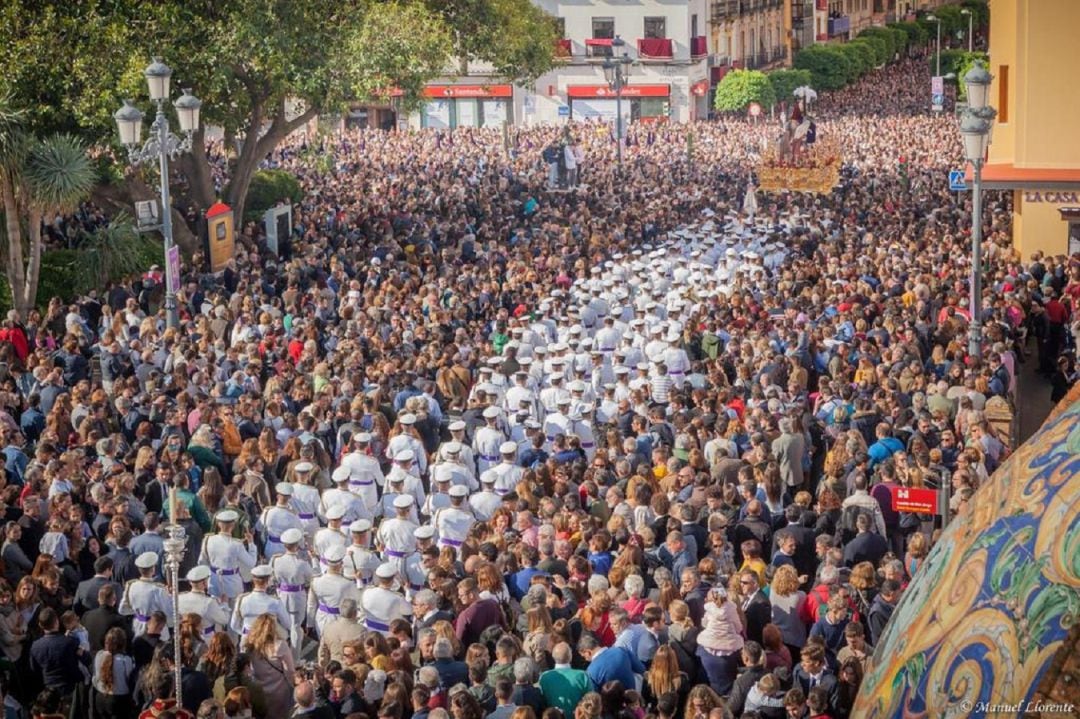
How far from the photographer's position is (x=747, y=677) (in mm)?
11359

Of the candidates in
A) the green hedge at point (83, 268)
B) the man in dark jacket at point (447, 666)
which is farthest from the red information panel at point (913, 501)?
the green hedge at point (83, 268)

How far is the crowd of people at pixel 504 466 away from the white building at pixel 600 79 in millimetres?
43717

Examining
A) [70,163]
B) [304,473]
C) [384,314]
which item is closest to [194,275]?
[70,163]

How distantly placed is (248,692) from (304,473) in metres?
4.76

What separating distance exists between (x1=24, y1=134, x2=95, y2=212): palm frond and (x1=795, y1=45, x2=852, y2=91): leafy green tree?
61964mm

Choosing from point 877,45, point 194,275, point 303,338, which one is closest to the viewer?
point 303,338

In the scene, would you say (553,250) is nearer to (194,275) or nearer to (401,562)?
(194,275)

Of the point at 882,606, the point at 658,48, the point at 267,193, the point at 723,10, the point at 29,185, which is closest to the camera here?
the point at 882,606

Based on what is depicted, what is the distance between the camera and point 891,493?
15352mm

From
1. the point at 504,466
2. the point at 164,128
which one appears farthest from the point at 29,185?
the point at 504,466

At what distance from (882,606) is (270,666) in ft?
13.8

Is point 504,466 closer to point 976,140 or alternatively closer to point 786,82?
point 976,140

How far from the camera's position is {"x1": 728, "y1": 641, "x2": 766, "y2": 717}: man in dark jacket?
11.3 metres

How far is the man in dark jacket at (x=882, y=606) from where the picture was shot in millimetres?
12289
